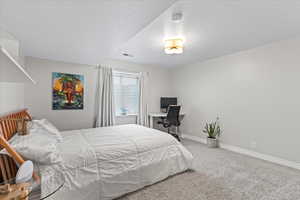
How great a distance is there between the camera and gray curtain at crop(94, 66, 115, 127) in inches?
145

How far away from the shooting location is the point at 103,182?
1.64 m

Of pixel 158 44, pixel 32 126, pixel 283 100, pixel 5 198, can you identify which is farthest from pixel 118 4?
pixel 283 100

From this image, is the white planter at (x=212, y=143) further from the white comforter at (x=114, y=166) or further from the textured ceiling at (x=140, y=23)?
the textured ceiling at (x=140, y=23)

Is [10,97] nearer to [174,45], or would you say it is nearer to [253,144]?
[174,45]

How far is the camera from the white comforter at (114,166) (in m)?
1.50

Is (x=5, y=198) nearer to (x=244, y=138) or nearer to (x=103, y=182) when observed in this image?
(x=103, y=182)

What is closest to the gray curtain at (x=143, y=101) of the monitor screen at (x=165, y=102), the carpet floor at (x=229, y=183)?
the monitor screen at (x=165, y=102)

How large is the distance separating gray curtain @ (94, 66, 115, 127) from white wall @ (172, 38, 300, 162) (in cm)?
258

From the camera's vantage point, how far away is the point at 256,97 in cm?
304

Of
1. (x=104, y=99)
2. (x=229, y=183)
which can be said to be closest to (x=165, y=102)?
(x=104, y=99)

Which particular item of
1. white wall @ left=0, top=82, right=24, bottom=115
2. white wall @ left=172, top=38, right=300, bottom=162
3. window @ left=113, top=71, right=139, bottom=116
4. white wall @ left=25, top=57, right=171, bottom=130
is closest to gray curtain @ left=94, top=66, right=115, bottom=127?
white wall @ left=25, top=57, right=171, bottom=130

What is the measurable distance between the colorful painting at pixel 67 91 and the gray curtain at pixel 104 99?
16.4 inches

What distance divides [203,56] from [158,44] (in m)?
1.50

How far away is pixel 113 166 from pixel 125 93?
113 inches
